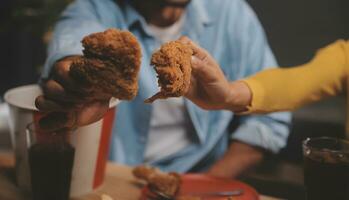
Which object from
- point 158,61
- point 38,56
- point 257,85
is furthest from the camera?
point 38,56

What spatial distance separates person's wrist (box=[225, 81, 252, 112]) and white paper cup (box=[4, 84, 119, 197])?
0.28m

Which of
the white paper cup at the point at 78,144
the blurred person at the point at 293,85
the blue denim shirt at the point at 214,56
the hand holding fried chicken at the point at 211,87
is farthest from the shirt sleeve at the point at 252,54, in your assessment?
the white paper cup at the point at 78,144

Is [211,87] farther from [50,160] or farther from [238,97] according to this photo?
[50,160]

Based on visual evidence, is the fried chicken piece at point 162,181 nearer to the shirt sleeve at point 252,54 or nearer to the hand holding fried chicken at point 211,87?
the hand holding fried chicken at point 211,87

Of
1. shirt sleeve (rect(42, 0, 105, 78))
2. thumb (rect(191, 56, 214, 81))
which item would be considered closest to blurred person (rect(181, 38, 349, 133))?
thumb (rect(191, 56, 214, 81))

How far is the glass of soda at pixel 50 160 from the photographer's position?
3.40 ft

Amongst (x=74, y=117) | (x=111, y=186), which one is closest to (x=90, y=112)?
(x=74, y=117)

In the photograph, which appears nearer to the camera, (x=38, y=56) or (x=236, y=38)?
(x=236, y=38)

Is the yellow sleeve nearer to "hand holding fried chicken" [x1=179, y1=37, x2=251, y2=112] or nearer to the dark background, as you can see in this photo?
"hand holding fried chicken" [x1=179, y1=37, x2=251, y2=112]

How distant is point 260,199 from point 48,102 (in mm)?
560

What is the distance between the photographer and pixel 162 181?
3.68 feet

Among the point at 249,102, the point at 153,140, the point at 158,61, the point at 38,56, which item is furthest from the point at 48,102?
the point at 38,56

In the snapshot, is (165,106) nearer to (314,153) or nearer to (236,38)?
(236,38)

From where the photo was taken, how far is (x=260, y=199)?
114cm
